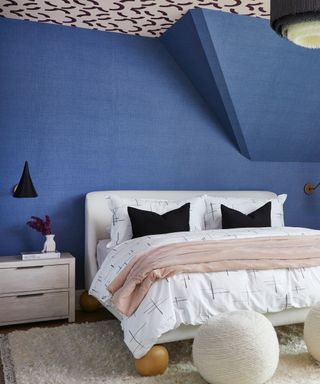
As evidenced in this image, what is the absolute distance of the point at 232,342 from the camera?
96.7 inches

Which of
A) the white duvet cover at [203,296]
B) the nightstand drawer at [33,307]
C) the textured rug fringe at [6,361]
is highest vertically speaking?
the white duvet cover at [203,296]

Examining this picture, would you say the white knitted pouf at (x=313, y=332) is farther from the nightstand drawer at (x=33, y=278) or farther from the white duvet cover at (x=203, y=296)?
the nightstand drawer at (x=33, y=278)

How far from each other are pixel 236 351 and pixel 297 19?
5.28 ft

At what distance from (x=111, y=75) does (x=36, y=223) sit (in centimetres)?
146

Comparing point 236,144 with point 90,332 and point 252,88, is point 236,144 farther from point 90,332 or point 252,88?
point 90,332

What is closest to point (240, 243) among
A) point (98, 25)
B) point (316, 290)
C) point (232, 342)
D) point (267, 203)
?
point (316, 290)

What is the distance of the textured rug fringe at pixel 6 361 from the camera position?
8.72 ft

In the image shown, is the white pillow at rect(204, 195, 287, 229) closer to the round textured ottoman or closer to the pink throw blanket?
the pink throw blanket

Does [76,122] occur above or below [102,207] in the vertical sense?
above

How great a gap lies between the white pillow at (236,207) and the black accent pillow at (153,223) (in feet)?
1.20

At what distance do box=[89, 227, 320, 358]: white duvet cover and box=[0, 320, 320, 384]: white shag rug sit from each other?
0.78ft

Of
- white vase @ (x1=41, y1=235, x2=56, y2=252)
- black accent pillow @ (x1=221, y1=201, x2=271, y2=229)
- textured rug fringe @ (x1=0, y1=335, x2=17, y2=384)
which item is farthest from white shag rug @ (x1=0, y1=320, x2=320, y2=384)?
black accent pillow @ (x1=221, y1=201, x2=271, y2=229)

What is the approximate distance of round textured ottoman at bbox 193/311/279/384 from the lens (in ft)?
8.02

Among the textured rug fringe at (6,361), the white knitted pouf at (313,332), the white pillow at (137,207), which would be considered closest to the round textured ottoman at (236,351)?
the white knitted pouf at (313,332)
